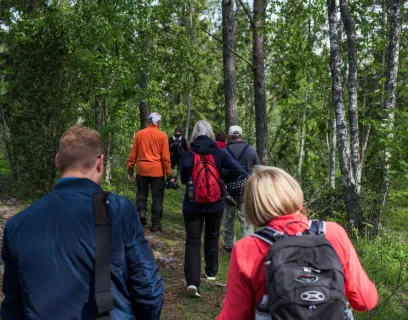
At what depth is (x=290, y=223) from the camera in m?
2.22

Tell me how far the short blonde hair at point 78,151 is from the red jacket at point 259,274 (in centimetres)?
83

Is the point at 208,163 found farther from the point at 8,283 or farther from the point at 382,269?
the point at 382,269

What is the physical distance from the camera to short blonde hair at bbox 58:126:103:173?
2.26m

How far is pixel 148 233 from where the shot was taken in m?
9.02

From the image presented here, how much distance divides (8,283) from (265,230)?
127cm

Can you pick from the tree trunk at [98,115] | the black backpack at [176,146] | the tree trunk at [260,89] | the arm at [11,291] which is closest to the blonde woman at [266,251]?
the arm at [11,291]

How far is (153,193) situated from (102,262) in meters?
6.85

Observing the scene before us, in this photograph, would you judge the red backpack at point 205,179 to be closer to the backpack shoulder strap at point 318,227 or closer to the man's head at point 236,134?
the man's head at point 236,134

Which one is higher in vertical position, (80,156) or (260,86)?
(260,86)

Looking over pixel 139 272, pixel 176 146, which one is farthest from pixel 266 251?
pixel 176 146

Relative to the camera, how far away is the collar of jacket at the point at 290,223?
86.7 inches

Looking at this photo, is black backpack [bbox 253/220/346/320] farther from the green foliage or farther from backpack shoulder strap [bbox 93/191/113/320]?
the green foliage

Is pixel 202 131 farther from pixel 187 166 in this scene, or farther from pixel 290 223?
pixel 290 223

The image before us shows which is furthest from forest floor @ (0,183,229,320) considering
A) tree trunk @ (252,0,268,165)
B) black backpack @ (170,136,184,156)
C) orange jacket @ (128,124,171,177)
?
tree trunk @ (252,0,268,165)
